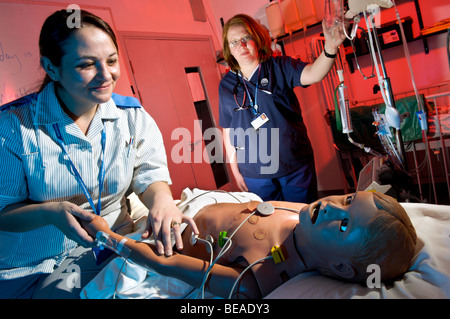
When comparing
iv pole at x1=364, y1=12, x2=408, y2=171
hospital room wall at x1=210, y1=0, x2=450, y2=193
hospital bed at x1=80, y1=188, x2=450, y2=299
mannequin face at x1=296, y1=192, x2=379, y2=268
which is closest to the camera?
hospital bed at x1=80, y1=188, x2=450, y2=299

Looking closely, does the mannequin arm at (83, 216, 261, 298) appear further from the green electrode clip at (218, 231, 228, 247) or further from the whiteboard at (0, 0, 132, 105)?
the whiteboard at (0, 0, 132, 105)

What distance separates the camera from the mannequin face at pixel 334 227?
1.04 m

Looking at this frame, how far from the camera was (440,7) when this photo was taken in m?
2.97

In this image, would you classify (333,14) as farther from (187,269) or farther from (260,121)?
(187,269)

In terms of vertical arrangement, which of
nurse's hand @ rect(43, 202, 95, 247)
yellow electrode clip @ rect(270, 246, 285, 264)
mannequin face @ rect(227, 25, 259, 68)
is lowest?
yellow electrode clip @ rect(270, 246, 285, 264)

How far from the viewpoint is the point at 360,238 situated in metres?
1.03

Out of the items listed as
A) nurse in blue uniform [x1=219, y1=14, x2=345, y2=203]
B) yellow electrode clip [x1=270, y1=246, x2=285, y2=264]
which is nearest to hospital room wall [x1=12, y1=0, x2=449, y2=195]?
nurse in blue uniform [x1=219, y1=14, x2=345, y2=203]

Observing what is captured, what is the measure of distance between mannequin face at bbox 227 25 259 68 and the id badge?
0.37m

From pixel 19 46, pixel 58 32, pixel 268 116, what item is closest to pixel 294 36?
pixel 268 116

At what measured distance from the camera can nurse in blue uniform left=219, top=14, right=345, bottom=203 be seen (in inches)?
75.9

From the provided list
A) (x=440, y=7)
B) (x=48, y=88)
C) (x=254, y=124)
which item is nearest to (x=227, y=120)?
(x=254, y=124)

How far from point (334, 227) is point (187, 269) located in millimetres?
558

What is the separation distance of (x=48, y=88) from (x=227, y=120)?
3.95 ft
